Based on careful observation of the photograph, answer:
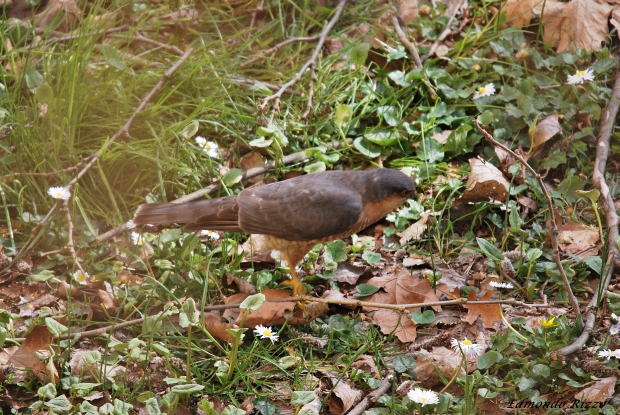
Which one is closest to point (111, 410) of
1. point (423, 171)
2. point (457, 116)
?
point (423, 171)

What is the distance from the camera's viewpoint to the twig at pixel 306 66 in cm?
533

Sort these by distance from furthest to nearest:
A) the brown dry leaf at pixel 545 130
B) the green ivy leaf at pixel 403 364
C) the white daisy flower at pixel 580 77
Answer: the white daisy flower at pixel 580 77, the brown dry leaf at pixel 545 130, the green ivy leaf at pixel 403 364

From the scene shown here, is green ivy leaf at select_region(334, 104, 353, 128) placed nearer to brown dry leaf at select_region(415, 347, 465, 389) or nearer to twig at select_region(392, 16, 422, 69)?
twig at select_region(392, 16, 422, 69)

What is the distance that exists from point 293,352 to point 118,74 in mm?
2441

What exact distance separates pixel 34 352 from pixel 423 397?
78.3 inches

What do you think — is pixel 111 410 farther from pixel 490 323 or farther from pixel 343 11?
pixel 343 11

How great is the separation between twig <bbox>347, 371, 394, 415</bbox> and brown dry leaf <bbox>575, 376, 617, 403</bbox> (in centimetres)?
90

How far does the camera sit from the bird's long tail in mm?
4383

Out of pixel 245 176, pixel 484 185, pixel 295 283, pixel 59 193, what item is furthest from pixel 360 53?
pixel 59 193

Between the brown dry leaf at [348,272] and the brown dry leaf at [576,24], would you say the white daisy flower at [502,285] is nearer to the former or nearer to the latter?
the brown dry leaf at [348,272]

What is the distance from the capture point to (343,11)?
6.30 meters

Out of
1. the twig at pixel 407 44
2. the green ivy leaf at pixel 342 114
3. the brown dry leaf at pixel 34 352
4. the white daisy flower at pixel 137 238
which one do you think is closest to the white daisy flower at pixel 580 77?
the twig at pixel 407 44

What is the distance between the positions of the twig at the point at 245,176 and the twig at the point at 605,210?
1.81 m

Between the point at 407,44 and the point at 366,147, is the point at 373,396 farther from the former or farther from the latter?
the point at 407,44
